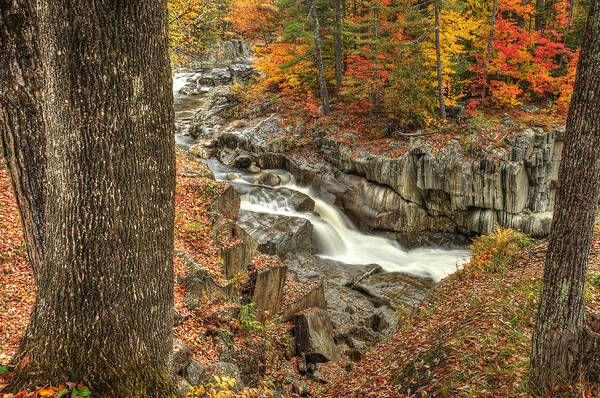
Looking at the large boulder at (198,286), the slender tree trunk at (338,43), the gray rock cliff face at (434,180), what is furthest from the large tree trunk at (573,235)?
the slender tree trunk at (338,43)

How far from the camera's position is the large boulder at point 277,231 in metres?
14.9

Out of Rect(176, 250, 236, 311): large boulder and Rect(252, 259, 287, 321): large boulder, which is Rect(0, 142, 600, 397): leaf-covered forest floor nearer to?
Rect(176, 250, 236, 311): large boulder

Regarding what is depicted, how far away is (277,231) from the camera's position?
1545cm

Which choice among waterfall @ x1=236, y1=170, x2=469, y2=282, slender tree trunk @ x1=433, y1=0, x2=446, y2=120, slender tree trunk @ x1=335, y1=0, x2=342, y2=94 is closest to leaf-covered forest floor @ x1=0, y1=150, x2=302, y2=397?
waterfall @ x1=236, y1=170, x2=469, y2=282

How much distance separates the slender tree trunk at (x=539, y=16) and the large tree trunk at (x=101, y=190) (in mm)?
24984

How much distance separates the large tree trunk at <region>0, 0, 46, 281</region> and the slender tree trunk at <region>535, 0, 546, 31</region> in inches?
996

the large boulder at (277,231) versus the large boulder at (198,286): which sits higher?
the large boulder at (198,286)

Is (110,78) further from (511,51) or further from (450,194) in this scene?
(511,51)

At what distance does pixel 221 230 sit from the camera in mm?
9844

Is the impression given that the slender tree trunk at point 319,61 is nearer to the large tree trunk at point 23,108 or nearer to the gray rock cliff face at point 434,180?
the gray rock cliff face at point 434,180

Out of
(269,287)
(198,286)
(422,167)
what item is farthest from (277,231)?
(198,286)

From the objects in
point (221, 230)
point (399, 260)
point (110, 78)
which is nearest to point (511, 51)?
point (399, 260)

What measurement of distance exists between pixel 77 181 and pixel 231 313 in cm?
566

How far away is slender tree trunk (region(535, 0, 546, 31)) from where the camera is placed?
20797 mm
